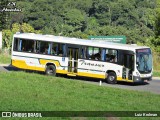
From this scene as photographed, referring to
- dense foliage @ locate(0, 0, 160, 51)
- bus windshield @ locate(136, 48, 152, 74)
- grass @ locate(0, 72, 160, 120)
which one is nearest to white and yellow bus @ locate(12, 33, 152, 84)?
bus windshield @ locate(136, 48, 152, 74)

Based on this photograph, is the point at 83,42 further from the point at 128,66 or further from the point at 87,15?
the point at 87,15

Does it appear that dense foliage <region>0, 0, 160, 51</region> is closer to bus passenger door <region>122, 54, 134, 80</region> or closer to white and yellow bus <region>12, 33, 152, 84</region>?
white and yellow bus <region>12, 33, 152, 84</region>

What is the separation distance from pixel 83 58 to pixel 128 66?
10.2ft

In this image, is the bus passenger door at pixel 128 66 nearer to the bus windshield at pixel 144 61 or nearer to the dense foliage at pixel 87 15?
the bus windshield at pixel 144 61

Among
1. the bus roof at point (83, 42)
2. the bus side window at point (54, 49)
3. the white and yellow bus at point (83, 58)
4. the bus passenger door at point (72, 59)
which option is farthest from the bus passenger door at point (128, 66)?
the bus side window at point (54, 49)

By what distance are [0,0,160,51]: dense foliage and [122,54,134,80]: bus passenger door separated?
76.4m

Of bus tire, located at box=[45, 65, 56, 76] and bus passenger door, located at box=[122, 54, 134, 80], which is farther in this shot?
bus tire, located at box=[45, 65, 56, 76]

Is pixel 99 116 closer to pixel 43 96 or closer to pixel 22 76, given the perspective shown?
pixel 43 96

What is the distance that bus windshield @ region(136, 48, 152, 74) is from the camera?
24.6 m

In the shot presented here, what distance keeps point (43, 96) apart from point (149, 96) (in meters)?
5.10

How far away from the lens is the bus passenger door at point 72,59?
26.3m

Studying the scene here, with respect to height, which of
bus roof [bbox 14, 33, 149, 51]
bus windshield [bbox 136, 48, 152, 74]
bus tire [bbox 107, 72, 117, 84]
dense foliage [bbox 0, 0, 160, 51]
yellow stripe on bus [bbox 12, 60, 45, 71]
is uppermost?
dense foliage [bbox 0, 0, 160, 51]

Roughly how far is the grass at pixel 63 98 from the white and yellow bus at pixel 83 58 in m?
4.63

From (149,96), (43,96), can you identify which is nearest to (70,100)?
(43,96)
